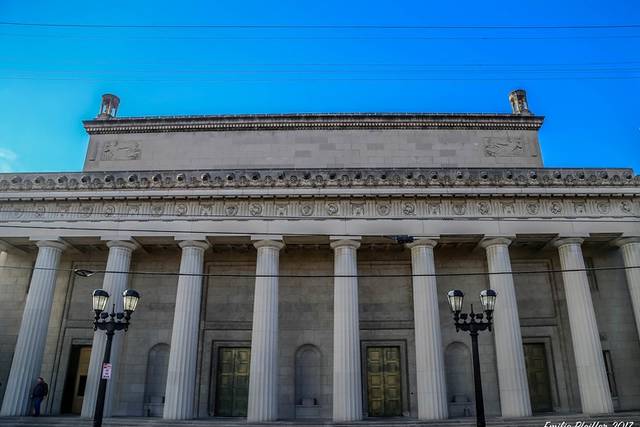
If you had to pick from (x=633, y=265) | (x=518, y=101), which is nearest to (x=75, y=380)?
(x=633, y=265)

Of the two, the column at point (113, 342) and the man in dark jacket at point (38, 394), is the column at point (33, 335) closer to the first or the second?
the man in dark jacket at point (38, 394)

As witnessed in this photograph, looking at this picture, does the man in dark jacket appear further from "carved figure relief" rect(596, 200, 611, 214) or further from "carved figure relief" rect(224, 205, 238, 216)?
"carved figure relief" rect(596, 200, 611, 214)

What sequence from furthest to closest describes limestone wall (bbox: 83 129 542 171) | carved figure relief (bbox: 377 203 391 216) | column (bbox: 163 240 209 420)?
1. limestone wall (bbox: 83 129 542 171)
2. carved figure relief (bbox: 377 203 391 216)
3. column (bbox: 163 240 209 420)

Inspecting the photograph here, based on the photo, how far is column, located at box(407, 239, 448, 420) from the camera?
18.9m

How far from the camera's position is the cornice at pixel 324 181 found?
2138 cm

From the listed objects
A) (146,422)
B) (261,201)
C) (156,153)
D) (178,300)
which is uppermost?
(156,153)

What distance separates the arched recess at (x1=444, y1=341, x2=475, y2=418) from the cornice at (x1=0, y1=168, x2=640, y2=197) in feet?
23.7

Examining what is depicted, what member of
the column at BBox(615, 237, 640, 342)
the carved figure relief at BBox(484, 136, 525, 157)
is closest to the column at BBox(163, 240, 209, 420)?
the carved figure relief at BBox(484, 136, 525, 157)

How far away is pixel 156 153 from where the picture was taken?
2794 cm

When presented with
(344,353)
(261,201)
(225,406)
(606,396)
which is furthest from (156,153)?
(606,396)

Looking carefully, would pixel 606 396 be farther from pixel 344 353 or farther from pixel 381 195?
pixel 381 195

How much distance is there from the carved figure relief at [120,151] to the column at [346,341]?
13.6m

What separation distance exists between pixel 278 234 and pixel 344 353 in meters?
5.49

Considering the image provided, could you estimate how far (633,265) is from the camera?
2116 centimetres
